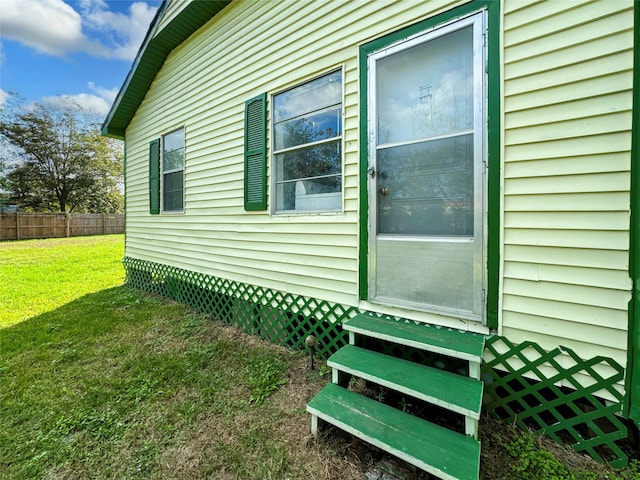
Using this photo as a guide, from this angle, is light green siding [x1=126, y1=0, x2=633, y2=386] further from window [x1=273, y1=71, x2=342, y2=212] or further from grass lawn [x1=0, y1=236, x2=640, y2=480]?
grass lawn [x1=0, y1=236, x2=640, y2=480]

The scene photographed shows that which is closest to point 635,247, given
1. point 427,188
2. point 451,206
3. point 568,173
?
point 568,173

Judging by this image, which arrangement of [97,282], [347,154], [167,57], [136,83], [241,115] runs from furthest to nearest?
[97,282]
[136,83]
[167,57]
[241,115]
[347,154]

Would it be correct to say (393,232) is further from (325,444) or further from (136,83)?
(136,83)

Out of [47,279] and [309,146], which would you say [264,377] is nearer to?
[309,146]

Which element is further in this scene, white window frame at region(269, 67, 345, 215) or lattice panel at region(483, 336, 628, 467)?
white window frame at region(269, 67, 345, 215)

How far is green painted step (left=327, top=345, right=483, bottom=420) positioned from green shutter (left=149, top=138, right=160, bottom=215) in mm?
4860

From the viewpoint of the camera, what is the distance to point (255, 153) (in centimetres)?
340

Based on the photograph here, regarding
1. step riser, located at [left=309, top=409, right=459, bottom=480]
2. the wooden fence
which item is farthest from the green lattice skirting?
the wooden fence

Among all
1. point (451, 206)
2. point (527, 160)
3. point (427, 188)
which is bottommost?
point (451, 206)

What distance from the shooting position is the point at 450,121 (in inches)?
81.2

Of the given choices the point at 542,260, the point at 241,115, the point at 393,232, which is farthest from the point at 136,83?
the point at 542,260

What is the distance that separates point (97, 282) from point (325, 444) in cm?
673

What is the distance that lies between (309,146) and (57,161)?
1116 inches

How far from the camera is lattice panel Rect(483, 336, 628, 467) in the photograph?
1.54 metres
